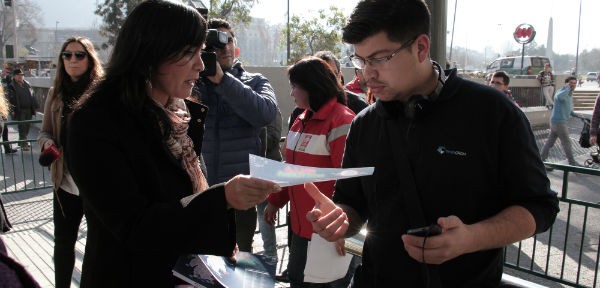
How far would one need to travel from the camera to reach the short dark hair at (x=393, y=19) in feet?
5.65

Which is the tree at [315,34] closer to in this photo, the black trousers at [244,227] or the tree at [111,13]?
the tree at [111,13]

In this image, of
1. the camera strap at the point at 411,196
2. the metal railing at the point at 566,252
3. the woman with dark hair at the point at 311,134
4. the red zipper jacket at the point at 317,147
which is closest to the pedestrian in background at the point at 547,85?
the metal railing at the point at 566,252

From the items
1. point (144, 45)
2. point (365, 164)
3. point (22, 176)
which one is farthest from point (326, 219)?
point (22, 176)

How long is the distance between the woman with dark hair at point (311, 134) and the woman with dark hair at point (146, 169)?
1478mm

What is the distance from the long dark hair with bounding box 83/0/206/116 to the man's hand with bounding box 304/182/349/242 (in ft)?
2.23

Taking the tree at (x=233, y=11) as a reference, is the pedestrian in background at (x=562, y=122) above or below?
below

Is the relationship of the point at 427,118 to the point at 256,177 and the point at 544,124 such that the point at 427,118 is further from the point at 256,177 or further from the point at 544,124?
the point at 544,124

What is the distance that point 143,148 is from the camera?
1627 millimetres

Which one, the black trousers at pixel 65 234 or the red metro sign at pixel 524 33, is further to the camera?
the red metro sign at pixel 524 33

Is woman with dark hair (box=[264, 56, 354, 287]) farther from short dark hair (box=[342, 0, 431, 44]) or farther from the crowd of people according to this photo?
short dark hair (box=[342, 0, 431, 44])

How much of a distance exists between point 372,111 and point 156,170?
877 millimetres

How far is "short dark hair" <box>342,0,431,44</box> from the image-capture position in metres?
1.72

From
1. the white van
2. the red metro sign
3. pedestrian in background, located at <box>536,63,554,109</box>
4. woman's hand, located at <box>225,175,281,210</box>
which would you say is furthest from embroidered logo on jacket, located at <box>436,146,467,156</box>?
the white van

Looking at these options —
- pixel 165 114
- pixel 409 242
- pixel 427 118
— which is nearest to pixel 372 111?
pixel 427 118
